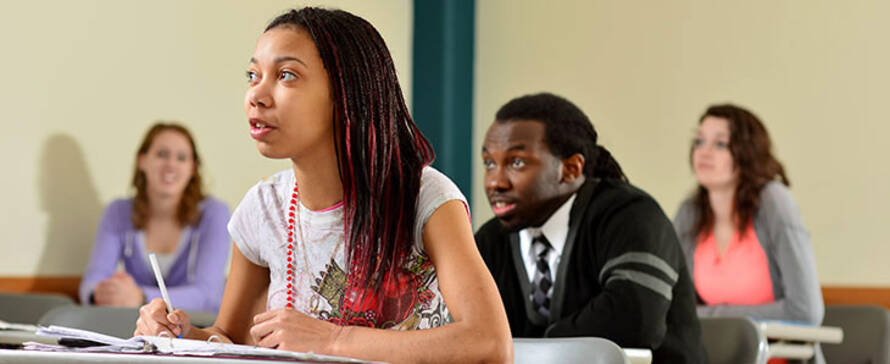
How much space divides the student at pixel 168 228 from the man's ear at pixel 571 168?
7.33 feet

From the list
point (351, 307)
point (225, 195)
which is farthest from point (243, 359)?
point (225, 195)

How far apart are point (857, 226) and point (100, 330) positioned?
131 inches

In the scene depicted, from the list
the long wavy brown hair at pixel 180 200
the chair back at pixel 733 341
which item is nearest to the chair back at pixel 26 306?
the long wavy brown hair at pixel 180 200

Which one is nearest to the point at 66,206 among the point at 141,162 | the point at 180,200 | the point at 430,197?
the point at 141,162

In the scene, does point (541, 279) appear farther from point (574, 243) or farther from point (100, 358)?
point (100, 358)

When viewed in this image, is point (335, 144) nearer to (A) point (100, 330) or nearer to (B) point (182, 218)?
(A) point (100, 330)

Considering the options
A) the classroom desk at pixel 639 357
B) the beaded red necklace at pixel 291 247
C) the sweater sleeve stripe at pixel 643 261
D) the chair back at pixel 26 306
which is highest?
the beaded red necklace at pixel 291 247

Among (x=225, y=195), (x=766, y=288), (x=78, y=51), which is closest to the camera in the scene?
(x=766, y=288)

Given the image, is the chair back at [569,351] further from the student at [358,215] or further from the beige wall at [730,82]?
the beige wall at [730,82]

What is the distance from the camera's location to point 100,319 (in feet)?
8.31

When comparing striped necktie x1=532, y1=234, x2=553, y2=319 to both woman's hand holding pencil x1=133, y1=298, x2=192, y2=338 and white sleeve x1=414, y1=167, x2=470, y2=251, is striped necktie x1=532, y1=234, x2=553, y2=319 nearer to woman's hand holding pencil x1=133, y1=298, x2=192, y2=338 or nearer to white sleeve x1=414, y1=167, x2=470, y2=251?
white sleeve x1=414, y1=167, x2=470, y2=251

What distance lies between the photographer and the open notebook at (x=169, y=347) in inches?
42.4

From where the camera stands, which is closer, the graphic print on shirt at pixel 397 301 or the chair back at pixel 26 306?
the graphic print on shirt at pixel 397 301

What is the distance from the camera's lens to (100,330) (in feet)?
8.21
